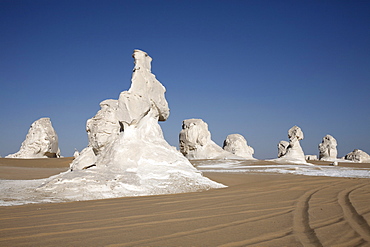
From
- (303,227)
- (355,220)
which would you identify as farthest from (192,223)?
(355,220)

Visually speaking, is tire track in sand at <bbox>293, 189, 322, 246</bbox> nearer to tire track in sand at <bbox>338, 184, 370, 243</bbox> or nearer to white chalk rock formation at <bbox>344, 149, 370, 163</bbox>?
tire track in sand at <bbox>338, 184, 370, 243</bbox>

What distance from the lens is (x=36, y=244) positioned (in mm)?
3080

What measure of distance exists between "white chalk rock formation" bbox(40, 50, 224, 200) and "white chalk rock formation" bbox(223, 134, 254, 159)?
25.4 m

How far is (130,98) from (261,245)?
7.73 metres

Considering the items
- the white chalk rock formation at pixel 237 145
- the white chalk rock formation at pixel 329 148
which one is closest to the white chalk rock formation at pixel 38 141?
the white chalk rock formation at pixel 237 145

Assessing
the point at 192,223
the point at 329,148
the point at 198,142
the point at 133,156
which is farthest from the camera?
the point at 329,148

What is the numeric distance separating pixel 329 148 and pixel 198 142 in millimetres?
24925

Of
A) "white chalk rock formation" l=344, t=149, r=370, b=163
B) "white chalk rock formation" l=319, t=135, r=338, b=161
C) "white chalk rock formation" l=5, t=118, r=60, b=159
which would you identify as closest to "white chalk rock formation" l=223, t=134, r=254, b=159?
"white chalk rock formation" l=319, t=135, r=338, b=161

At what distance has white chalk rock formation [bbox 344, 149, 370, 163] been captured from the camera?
42.8 metres

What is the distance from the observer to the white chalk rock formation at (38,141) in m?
26.7

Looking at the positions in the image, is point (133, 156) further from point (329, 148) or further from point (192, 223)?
point (329, 148)

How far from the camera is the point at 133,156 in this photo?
29.3ft

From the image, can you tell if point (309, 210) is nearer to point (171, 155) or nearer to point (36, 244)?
point (36, 244)

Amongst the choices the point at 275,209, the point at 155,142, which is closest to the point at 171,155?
the point at 155,142
